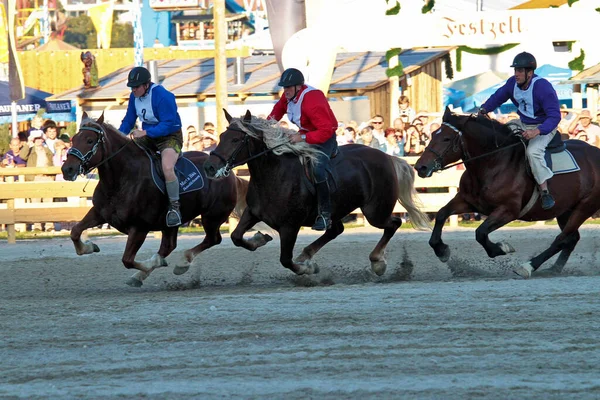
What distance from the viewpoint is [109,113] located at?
2264 cm

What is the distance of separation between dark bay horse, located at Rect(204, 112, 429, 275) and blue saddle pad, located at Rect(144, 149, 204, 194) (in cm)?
73

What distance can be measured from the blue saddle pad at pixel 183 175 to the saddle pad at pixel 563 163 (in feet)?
12.0

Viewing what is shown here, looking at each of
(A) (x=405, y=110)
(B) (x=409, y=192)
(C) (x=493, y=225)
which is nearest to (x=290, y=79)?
(B) (x=409, y=192)

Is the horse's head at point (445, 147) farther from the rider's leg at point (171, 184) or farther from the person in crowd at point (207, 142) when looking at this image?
the person in crowd at point (207, 142)

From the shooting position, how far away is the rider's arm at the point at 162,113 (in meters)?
10.2

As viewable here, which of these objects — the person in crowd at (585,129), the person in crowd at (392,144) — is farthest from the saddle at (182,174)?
the person in crowd at (585,129)

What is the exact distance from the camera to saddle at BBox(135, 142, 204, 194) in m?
10.2

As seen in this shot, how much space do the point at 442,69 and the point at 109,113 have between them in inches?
317

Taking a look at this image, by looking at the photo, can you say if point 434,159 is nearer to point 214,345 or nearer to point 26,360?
point 214,345

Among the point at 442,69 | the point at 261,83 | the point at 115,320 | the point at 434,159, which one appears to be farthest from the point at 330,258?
the point at 442,69

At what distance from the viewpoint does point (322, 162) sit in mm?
10039

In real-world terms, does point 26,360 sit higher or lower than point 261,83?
lower

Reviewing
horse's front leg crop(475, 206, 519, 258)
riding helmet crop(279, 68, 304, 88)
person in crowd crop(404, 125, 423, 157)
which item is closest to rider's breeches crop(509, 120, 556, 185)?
horse's front leg crop(475, 206, 519, 258)

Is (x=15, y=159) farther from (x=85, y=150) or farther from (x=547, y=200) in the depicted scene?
(x=547, y=200)
